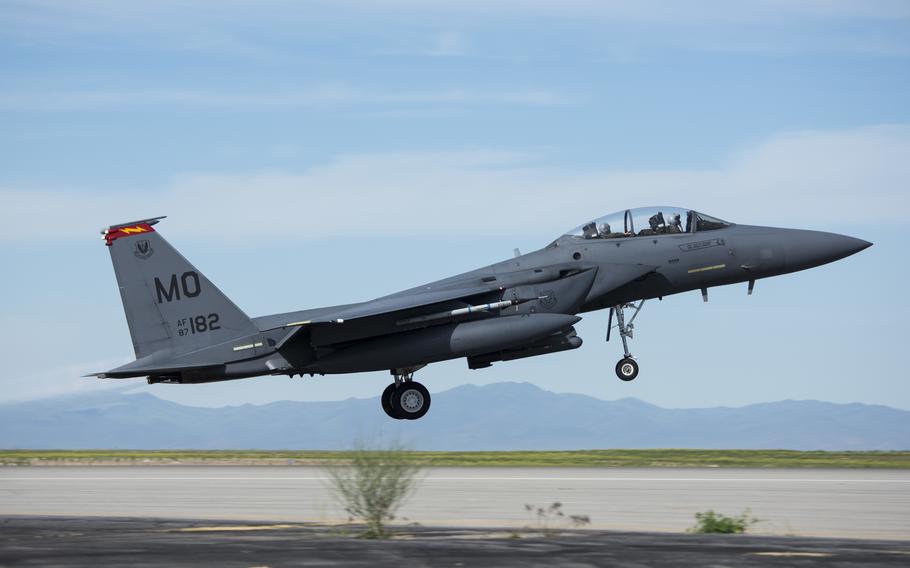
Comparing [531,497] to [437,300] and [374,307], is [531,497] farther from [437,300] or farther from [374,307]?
[374,307]

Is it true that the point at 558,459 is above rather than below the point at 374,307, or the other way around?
below

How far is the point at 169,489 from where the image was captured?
25984mm

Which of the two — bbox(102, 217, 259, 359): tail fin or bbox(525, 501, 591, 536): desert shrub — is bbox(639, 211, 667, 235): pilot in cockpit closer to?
bbox(102, 217, 259, 359): tail fin

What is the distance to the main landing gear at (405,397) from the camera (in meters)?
27.5

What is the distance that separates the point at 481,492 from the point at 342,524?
5155 mm

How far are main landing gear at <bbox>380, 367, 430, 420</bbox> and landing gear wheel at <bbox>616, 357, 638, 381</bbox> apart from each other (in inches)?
167

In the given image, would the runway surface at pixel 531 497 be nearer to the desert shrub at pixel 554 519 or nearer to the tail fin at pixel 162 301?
the desert shrub at pixel 554 519

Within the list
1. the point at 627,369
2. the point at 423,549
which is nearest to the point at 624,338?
the point at 627,369

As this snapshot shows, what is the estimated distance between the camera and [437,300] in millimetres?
26344

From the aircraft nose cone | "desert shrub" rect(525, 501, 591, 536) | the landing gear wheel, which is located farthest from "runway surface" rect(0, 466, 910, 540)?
the aircraft nose cone

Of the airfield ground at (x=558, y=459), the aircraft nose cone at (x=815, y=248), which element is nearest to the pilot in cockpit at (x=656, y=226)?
the aircraft nose cone at (x=815, y=248)

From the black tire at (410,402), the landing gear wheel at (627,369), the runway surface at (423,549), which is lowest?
the runway surface at (423,549)

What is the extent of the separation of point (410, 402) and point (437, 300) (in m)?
2.59

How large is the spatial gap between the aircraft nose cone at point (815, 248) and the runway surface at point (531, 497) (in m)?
4.60
